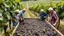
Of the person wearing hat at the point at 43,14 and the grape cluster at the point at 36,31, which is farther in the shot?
the person wearing hat at the point at 43,14

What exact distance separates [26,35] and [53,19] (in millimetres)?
2716

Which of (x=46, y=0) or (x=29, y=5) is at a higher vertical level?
(x=46, y=0)

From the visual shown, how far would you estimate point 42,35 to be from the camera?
413 inches

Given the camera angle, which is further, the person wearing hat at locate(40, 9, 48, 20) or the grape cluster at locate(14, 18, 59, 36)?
the person wearing hat at locate(40, 9, 48, 20)

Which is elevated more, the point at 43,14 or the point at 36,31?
the point at 36,31

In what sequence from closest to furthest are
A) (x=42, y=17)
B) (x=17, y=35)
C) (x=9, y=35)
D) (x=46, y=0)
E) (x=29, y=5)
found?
(x=9, y=35)
(x=17, y=35)
(x=42, y=17)
(x=46, y=0)
(x=29, y=5)

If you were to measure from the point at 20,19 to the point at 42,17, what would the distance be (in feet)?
9.67

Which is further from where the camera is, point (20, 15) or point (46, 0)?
point (46, 0)

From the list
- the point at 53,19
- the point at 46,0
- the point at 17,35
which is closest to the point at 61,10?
the point at 53,19

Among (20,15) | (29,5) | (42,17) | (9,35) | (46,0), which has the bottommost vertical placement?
(29,5)

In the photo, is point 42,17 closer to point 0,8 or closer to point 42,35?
point 42,35

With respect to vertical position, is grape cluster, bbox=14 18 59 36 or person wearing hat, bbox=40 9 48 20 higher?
grape cluster, bbox=14 18 59 36

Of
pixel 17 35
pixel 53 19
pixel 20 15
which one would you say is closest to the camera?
pixel 17 35

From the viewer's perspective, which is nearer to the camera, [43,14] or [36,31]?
[36,31]
